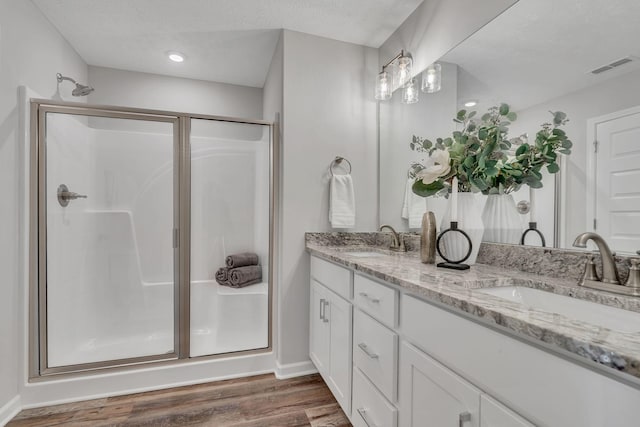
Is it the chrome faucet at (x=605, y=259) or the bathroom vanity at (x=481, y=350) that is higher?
the chrome faucet at (x=605, y=259)

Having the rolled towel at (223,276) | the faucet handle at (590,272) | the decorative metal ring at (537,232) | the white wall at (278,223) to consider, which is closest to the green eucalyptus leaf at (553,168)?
the decorative metal ring at (537,232)

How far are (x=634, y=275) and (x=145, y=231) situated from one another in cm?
245

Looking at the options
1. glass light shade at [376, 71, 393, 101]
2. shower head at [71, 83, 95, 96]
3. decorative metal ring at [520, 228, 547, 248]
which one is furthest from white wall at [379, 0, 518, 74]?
shower head at [71, 83, 95, 96]

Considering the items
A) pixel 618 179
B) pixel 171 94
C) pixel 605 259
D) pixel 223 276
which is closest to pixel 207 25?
pixel 171 94

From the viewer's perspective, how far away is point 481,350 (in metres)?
0.72

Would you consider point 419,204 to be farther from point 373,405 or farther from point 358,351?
point 373,405

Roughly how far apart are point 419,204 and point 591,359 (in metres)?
1.51

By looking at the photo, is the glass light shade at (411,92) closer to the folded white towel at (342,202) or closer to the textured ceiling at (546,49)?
the textured ceiling at (546,49)

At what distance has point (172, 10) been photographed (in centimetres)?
191

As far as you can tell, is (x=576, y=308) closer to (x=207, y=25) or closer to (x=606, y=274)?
(x=606, y=274)

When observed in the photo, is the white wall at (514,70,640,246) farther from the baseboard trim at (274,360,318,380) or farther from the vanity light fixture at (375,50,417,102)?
the baseboard trim at (274,360,318,380)

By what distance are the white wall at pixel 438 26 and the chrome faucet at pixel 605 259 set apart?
3.41 ft

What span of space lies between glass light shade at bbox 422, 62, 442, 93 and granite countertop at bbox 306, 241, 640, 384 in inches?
41.1

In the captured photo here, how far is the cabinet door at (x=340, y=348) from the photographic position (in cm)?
145
